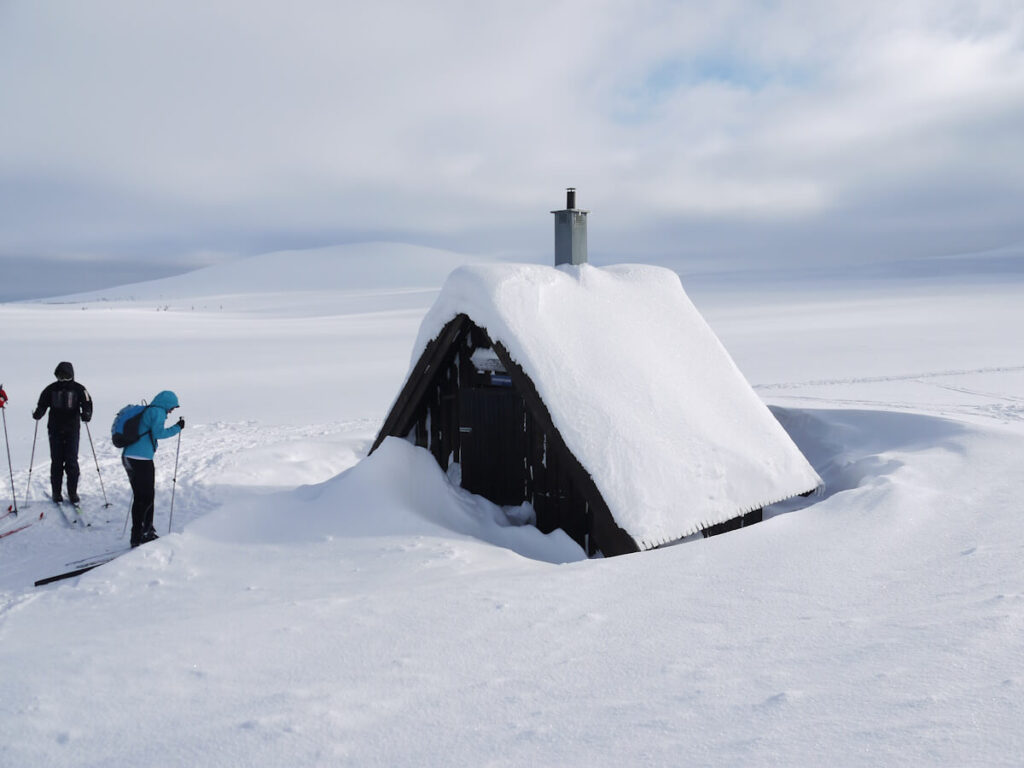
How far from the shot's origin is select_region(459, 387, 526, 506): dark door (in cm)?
769

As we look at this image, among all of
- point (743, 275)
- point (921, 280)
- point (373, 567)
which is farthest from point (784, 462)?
point (743, 275)

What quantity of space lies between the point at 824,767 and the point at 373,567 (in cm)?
390

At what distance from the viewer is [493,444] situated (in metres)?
7.88

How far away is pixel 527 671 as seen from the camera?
152 inches

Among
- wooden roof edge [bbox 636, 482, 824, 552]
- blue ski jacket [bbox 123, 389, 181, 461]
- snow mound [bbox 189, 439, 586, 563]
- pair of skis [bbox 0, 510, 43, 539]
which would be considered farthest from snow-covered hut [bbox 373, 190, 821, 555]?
pair of skis [bbox 0, 510, 43, 539]

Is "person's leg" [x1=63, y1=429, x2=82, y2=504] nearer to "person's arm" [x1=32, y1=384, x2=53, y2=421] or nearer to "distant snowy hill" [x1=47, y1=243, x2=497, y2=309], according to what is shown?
"person's arm" [x1=32, y1=384, x2=53, y2=421]

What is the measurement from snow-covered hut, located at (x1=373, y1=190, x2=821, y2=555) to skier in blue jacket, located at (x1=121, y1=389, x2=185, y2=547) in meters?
2.38

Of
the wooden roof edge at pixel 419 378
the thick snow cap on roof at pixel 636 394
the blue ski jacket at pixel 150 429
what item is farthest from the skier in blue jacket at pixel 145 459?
the thick snow cap on roof at pixel 636 394

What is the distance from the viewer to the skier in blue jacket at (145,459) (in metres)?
7.38

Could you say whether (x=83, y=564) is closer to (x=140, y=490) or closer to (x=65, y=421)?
(x=140, y=490)

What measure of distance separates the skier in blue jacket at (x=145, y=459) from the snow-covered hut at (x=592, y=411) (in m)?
2.38

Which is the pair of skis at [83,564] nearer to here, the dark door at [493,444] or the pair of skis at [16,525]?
the pair of skis at [16,525]

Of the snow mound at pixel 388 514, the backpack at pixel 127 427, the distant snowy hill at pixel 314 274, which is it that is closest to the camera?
the snow mound at pixel 388 514

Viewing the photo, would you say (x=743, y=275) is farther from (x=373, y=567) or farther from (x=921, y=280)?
(x=373, y=567)
